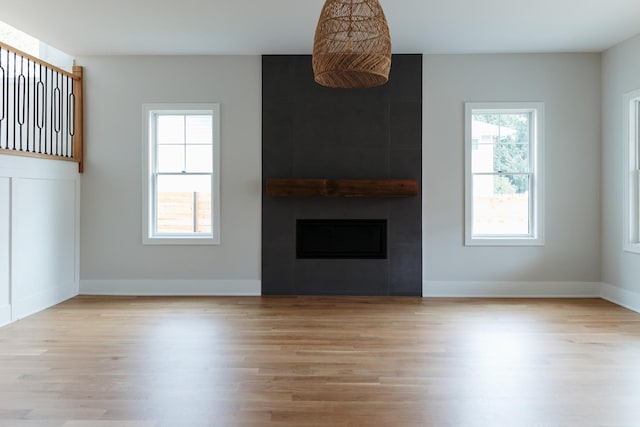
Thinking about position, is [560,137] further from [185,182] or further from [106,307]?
[106,307]

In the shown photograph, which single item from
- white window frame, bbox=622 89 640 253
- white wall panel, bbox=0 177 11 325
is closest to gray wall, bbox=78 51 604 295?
white window frame, bbox=622 89 640 253

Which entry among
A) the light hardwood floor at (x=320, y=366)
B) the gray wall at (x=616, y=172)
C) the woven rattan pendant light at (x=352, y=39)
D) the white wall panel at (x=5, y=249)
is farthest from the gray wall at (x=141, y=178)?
the gray wall at (x=616, y=172)

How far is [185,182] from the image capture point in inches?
228

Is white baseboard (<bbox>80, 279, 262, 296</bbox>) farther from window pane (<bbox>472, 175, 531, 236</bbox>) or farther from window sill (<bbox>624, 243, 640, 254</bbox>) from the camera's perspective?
window sill (<bbox>624, 243, 640, 254</bbox>)

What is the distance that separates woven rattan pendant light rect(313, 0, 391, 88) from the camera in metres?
2.63

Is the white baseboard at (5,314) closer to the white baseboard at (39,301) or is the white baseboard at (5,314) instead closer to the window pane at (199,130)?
the white baseboard at (39,301)

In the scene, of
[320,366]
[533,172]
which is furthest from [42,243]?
[533,172]

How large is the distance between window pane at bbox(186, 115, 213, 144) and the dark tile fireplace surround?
66 centimetres

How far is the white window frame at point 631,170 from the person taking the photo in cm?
502

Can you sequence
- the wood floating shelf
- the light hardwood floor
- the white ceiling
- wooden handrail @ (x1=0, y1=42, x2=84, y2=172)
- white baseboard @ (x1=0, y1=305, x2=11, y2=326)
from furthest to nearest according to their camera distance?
the wood floating shelf < wooden handrail @ (x1=0, y1=42, x2=84, y2=172) < white baseboard @ (x1=0, y1=305, x2=11, y2=326) < the white ceiling < the light hardwood floor

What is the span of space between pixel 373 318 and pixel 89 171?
368 cm

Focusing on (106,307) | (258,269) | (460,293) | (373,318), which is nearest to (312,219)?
(258,269)

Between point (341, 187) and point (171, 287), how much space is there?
7.50ft

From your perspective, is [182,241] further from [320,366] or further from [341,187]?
[320,366]
